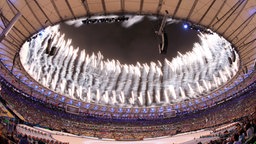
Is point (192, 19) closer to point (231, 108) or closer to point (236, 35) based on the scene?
point (236, 35)

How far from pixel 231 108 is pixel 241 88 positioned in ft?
18.2

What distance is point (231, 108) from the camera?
46656mm

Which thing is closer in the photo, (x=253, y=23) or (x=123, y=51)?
(x=253, y=23)

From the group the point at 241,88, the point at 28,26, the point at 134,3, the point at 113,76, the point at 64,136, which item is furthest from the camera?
the point at 113,76

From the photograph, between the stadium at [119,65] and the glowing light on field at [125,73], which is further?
the glowing light on field at [125,73]

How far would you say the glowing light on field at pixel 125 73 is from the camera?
3647 centimetres

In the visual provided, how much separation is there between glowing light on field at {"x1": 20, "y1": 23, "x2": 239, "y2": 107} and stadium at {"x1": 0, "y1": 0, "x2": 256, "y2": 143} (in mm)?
137

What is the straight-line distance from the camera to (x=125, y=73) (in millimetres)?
45844

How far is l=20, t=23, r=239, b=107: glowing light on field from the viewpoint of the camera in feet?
120

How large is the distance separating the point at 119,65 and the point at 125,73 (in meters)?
1.45

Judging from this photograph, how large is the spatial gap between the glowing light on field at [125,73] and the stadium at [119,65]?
5.4 inches

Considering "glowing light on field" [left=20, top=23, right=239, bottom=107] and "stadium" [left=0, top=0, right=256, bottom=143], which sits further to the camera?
"glowing light on field" [left=20, top=23, right=239, bottom=107]

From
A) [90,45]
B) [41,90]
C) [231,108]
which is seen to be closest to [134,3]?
[90,45]

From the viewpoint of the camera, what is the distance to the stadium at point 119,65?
2648 centimetres
